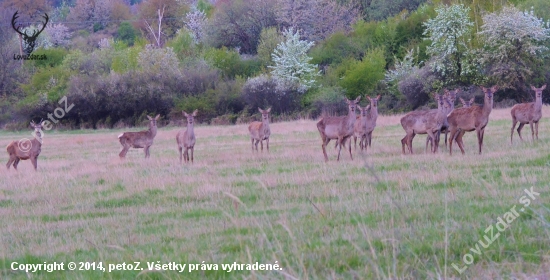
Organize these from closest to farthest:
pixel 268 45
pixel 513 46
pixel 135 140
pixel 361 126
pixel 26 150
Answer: pixel 361 126 < pixel 26 150 < pixel 135 140 < pixel 513 46 < pixel 268 45

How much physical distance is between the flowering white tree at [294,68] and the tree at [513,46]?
13.9 metres

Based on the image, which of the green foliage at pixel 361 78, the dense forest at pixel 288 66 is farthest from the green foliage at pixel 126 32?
the green foliage at pixel 361 78

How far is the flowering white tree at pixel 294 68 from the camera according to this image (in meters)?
52.7

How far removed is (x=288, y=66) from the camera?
54094mm

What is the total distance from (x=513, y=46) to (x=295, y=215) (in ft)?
125

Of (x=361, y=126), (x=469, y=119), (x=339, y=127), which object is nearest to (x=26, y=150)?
(x=339, y=127)

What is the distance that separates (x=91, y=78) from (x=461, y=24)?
2668 cm

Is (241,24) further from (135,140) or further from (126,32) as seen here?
(135,140)

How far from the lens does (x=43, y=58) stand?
61.3 meters

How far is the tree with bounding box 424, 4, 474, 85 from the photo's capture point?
152 feet

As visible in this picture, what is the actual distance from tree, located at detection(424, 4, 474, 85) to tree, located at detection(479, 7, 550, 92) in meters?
1.82

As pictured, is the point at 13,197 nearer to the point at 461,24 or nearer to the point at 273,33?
the point at 461,24

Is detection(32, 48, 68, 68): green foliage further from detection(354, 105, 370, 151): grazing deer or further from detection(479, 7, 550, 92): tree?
detection(354, 105, 370, 151): grazing deer

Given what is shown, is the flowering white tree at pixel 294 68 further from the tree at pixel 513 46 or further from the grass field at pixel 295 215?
the grass field at pixel 295 215
